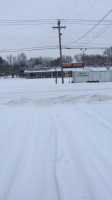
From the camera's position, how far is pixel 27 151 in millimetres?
4652

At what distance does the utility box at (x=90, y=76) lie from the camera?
113ft

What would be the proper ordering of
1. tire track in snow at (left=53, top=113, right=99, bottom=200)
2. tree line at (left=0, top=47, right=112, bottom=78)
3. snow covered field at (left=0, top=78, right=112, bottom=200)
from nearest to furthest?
tire track in snow at (left=53, top=113, right=99, bottom=200)
snow covered field at (left=0, top=78, right=112, bottom=200)
tree line at (left=0, top=47, right=112, bottom=78)

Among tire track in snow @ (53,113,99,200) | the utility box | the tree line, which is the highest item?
the tree line

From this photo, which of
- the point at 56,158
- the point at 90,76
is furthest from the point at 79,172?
the point at 90,76

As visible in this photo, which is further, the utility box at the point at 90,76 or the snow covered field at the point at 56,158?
the utility box at the point at 90,76

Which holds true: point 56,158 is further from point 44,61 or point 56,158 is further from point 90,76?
point 44,61

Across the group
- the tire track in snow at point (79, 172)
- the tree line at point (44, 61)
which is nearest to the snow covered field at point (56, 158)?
the tire track in snow at point (79, 172)

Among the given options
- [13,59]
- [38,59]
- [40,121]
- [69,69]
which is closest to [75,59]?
[38,59]

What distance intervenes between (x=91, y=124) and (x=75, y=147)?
1974 mm

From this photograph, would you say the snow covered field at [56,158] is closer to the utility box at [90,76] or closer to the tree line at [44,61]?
the utility box at [90,76]

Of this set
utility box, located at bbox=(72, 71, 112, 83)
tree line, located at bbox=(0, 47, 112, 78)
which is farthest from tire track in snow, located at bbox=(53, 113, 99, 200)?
tree line, located at bbox=(0, 47, 112, 78)

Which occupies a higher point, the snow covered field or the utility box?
the utility box

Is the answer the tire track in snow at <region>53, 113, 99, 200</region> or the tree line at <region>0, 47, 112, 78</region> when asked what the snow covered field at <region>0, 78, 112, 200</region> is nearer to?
the tire track in snow at <region>53, 113, 99, 200</region>

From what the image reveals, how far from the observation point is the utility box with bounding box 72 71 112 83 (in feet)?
113
